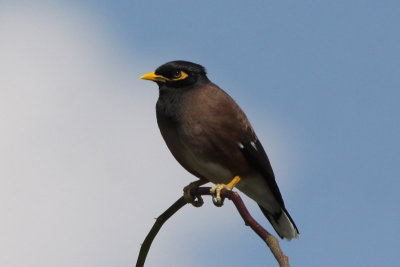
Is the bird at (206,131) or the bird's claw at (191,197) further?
the bird at (206,131)

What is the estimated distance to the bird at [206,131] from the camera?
222 inches

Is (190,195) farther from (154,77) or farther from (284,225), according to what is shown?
(284,225)

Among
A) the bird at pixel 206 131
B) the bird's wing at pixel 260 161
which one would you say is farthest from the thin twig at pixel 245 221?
the bird's wing at pixel 260 161

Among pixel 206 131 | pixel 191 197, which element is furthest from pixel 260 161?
pixel 191 197

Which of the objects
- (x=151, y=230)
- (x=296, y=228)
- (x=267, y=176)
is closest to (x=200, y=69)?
(x=267, y=176)

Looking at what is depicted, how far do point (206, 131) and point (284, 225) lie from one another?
4.17ft

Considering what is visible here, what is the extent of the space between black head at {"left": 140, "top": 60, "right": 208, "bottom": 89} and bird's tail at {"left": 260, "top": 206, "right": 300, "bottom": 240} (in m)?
1.38

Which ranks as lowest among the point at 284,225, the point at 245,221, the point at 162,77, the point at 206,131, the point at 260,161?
the point at 284,225

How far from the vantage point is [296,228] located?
20.8 ft

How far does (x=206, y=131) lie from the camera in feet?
18.5

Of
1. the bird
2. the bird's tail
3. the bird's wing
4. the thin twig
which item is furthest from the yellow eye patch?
the thin twig

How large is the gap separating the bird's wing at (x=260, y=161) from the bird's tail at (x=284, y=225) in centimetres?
11

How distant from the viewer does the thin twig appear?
2.86 m

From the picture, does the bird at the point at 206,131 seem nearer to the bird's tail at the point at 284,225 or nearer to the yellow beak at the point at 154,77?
the yellow beak at the point at 154,77
